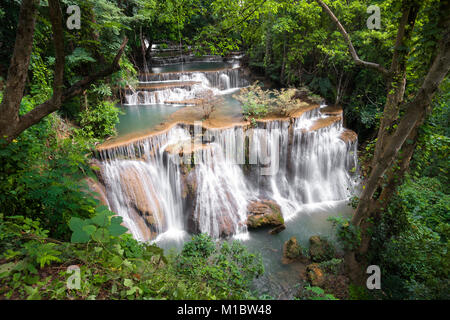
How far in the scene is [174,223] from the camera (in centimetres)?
772

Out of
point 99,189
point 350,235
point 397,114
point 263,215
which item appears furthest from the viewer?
point 263,215

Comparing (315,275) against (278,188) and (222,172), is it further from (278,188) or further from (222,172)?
(222,172)

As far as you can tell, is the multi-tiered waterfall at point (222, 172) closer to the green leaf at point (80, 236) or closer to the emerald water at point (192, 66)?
the green leaf at point (80, 236)

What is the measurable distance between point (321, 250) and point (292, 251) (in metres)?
0.83

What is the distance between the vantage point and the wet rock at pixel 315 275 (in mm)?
5209

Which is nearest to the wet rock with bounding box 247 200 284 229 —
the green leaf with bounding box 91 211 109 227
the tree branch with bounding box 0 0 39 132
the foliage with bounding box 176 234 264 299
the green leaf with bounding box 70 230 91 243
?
the foliage with bounding box 176 234 264 299

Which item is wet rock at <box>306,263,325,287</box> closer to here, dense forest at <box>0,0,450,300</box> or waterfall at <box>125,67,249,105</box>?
dense forest at <box>0,0,450,300</box>

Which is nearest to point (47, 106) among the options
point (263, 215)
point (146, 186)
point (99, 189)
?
point (99, 189)

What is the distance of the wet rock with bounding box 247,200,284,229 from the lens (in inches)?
301

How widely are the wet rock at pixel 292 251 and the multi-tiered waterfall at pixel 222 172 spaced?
1545 millimetres

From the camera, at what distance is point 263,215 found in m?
7.80

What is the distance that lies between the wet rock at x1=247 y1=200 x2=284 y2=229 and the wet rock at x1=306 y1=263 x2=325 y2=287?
2088 millimetres
